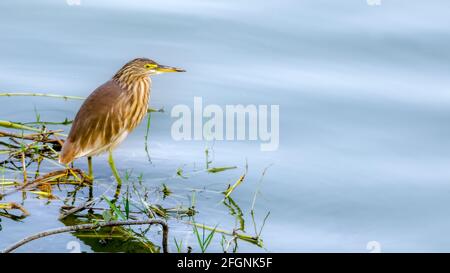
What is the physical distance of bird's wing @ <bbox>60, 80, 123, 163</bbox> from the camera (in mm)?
8289

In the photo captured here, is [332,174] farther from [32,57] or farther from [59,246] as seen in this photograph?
[32,57]

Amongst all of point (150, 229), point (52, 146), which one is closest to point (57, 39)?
point (52, 146)

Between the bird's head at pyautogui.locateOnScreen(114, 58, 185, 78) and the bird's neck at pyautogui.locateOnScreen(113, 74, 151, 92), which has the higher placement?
the bird's head at pyautogui.locateOnScreen(114, 58, 185, 78)

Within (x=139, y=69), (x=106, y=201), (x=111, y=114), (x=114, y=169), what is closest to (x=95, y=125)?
(x=111, y=114)

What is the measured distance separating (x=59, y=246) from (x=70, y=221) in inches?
17.5

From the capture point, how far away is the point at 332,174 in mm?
8969

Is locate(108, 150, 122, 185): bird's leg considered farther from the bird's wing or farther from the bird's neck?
the bird's neck

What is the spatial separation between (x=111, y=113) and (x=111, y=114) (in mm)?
11

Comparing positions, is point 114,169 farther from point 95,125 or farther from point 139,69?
point 139,69

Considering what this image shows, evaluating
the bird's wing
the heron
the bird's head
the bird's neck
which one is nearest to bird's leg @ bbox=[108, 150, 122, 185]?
the heron

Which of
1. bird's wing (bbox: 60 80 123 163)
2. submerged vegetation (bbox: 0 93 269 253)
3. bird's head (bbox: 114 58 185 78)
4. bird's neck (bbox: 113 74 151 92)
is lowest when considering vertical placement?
submerged vegetation (bbox: 0 93 269 253)

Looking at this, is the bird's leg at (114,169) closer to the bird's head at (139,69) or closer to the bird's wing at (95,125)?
the bird's wing at (95,125)

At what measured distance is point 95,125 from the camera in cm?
842

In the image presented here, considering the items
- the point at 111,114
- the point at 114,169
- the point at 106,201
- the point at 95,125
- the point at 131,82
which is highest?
the point at 131,82
